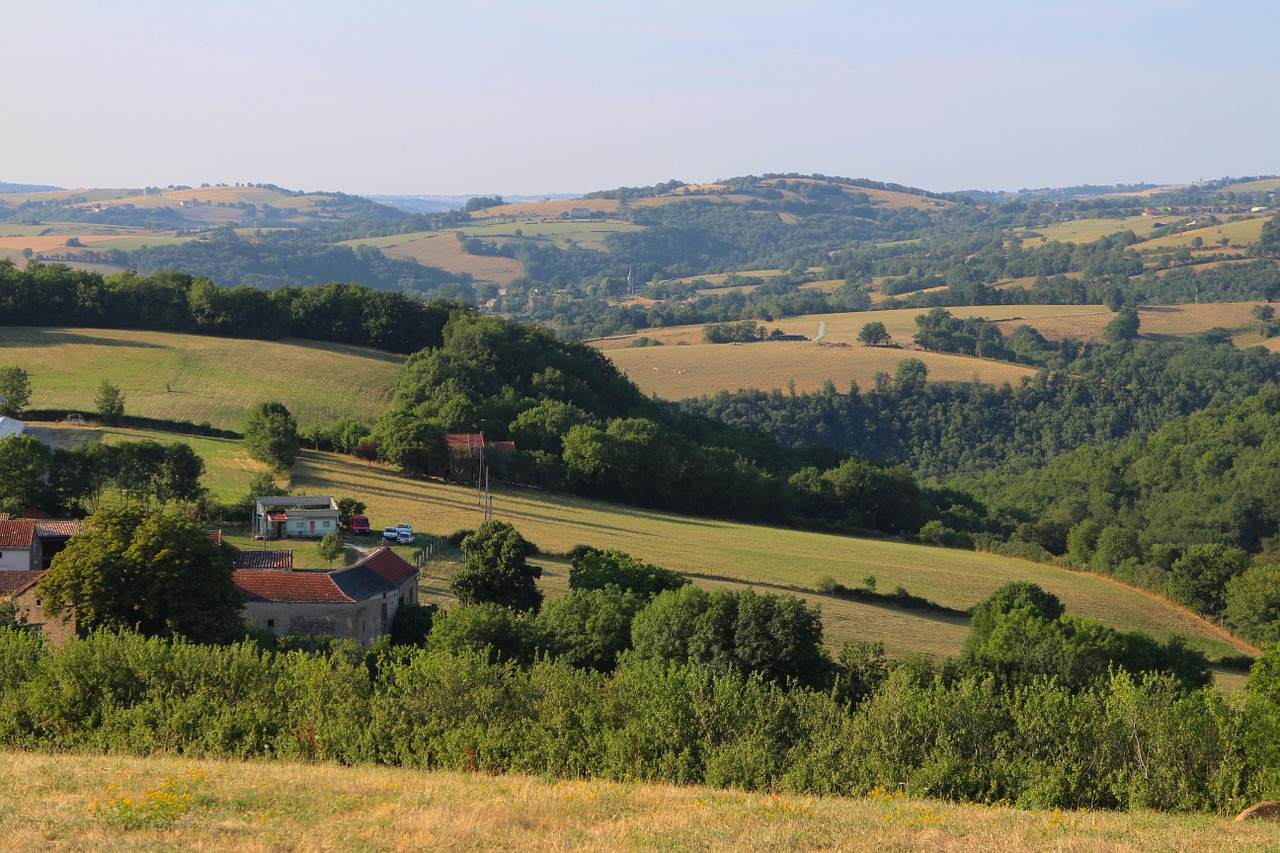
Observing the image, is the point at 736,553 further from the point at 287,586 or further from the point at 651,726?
the point at 651,726

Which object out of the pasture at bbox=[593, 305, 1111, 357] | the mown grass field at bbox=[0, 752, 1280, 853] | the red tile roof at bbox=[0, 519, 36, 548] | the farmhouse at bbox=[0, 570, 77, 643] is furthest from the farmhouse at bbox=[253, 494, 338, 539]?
the pasture at bbox=[593, 305, 1111, 357]

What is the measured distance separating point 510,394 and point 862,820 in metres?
67.7

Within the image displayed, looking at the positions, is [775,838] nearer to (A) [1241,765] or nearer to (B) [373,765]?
(B) [373,765]

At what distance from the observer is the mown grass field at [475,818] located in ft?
56.6

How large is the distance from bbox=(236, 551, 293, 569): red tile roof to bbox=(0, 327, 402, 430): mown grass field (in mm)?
30727

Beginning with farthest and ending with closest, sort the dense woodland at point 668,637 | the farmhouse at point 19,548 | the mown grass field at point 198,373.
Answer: the mown grass field at point 198,373
the farmhouse at point 19,548
the dense woodland at point 668,637

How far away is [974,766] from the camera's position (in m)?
24.5

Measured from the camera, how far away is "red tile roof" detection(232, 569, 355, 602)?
1570 inches

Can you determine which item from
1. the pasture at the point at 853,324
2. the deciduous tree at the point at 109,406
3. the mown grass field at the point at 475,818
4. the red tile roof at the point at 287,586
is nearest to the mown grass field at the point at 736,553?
the deciduous tree at the point at 109,406

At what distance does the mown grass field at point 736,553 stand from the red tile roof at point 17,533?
9138 mm

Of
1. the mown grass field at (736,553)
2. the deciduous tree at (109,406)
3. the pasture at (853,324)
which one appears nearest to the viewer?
the mown grass field at (736,553)

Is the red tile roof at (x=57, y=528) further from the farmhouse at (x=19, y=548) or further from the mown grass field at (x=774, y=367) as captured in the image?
the mown grass field at (x=774, y=367)

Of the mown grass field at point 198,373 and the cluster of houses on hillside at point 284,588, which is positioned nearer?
the cluster of houses on hillside at point 284,588

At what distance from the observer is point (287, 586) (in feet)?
132
